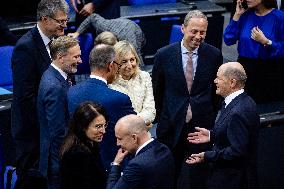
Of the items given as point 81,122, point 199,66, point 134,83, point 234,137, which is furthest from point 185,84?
point 81,122

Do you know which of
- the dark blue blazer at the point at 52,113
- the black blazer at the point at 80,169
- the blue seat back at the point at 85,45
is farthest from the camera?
the blue seat back at the point at 85,45

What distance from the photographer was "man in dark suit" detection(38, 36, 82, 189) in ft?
12.6

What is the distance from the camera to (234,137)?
12.5ft

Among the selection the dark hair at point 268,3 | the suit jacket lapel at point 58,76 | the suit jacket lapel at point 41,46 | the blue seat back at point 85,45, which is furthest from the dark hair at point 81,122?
the blue seat back at point 85,45

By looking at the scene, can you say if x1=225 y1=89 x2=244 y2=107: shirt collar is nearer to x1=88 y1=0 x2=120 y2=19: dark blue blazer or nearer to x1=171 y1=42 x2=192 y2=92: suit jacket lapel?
x1=171 y1=42 x2=192 y2=92: suit jacket lapel

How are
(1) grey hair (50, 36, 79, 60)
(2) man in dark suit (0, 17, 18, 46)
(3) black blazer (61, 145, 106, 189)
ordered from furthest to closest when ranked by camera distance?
(2) man in dark suit (0, 17, 18, 46) → (1) grey hair (50, 36, 79, 60) → (3) black blazer (61, 145, 106, 189)

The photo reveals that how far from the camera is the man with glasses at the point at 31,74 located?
4.14 m

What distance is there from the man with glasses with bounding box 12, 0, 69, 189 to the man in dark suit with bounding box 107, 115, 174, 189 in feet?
2.99

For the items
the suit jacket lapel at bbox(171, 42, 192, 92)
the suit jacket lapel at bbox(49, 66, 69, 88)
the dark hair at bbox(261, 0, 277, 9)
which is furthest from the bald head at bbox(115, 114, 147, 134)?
the dark hair at bbox(261, 0, 277, 9)

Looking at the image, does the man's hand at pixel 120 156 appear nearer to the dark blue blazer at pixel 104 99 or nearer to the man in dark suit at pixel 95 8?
the dark blue blazer at pixel 104 99

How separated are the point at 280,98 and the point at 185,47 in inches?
52.5

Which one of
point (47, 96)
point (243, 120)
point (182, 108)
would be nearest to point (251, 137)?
point (243, 120)

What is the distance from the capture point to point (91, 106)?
11.7 ft

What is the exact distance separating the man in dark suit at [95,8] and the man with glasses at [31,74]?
104 inches
